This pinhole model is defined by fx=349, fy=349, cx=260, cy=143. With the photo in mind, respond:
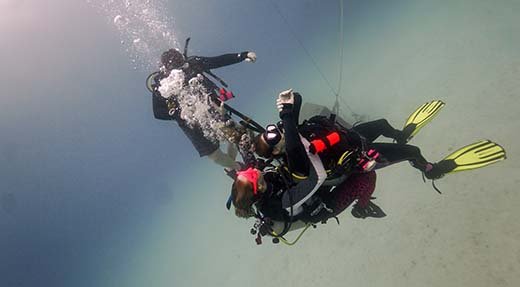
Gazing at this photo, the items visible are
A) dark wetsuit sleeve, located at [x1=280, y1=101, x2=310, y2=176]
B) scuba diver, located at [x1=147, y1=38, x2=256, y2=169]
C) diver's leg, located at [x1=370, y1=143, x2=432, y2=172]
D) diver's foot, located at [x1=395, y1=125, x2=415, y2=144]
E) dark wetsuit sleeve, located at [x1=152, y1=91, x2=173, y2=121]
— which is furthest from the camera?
dark wetsuit sleeve, located at [x1=152, y1=91, x2=173, y2=121]

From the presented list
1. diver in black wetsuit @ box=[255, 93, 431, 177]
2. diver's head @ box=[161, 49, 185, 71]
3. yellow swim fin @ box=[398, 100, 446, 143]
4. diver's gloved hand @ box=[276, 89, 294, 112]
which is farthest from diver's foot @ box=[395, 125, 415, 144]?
diver's head @ box=[161, 49, 185, 71]

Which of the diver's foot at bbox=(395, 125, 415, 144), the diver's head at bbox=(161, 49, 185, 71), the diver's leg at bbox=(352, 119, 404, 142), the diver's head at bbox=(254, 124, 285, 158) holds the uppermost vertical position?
the diver's head at bbox=(161, 49, 185, 71)

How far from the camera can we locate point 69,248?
16219mm

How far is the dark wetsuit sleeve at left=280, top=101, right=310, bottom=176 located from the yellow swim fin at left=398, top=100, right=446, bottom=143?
251cm

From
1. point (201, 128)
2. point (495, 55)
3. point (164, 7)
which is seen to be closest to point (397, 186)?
point (495, 55)

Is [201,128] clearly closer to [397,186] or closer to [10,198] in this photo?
[397,186]

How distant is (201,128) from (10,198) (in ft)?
53.9

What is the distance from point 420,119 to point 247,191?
10.8ft

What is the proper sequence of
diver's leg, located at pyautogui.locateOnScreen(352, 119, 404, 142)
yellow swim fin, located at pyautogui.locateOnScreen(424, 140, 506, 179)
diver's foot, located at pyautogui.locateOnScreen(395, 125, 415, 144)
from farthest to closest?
1. diver's foot, located at pyautogui.locateOnScreen(395, 125, 415, 144)
2. diver's leg, located at pyautogui.locateOnScreen(352, 119, 404, 142)
3. yellow swim fin, located at pyautogui.locateOnScreen(424, 140, 506, 179)

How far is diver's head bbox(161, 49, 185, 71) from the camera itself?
17.1 feet

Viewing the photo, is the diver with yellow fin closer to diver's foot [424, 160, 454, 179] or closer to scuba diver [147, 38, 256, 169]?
diver's foot [424, 160, 454, 179]

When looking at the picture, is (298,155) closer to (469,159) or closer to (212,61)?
(469,159)

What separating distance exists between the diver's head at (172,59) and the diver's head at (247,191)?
298cm

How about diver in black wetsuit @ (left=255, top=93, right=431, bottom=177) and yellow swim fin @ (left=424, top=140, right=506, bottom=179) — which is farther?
yellow swim fin @ (left=424, top=140, right=506, bottom=179)
